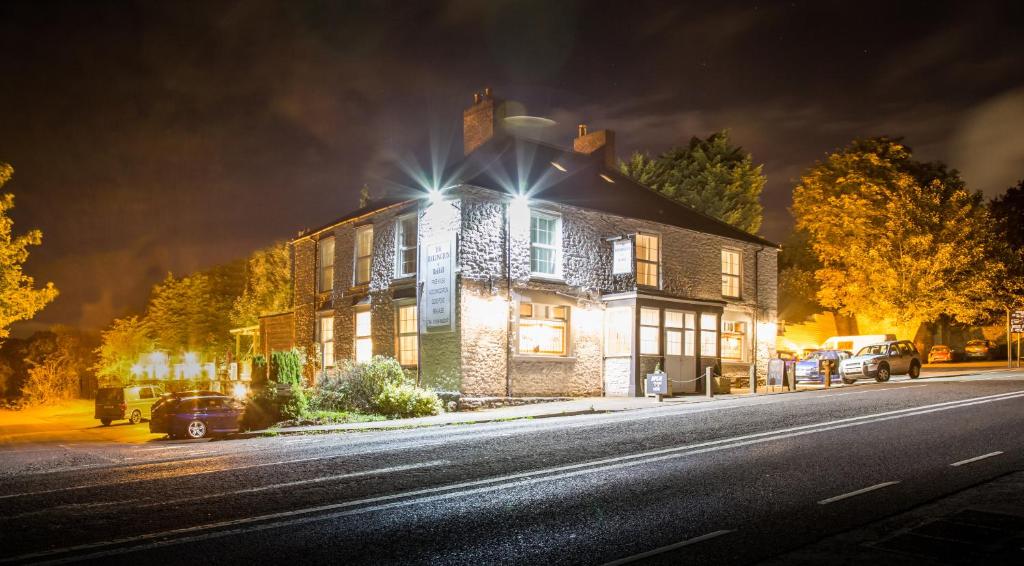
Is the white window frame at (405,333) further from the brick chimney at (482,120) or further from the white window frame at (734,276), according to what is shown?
the white window frame at (734,276)

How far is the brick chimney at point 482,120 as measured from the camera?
32.2 m

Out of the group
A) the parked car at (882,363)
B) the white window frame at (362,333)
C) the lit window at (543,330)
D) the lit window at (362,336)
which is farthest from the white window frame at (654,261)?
the lit window at (362,336)

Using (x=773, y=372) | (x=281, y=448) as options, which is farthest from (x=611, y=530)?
(x=773, y=372)

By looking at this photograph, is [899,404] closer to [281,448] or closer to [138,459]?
[281,448]

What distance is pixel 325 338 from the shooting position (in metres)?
31.9

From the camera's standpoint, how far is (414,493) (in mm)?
9867

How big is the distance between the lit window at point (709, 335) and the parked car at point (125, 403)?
2201 centimetres

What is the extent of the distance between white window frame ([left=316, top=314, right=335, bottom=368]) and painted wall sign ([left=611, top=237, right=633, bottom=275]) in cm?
1125

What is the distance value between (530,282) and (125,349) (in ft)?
148

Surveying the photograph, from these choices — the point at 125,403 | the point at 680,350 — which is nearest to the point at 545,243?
the point at 680,350

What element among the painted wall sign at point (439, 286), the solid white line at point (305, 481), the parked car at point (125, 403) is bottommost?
the parked car at point (125, 403)

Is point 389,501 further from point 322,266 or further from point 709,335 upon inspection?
point 322,266

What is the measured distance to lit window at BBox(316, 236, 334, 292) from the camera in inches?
1270

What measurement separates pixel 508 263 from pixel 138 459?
46.1 feet
